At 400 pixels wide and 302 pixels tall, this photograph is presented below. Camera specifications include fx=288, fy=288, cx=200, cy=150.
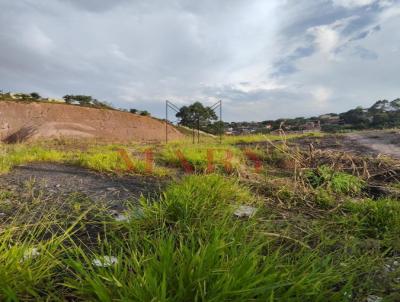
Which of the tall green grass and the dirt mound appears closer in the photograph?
the tall green grass

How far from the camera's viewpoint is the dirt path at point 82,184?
2615 mm

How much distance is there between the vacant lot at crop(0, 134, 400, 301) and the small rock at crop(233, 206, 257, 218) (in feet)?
0.06

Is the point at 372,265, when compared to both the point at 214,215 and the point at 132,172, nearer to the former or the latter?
the point at 214,215

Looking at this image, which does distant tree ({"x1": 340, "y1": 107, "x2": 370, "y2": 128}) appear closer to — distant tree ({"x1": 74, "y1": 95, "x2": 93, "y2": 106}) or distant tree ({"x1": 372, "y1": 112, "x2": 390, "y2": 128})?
distant tree ({"x1": 372, "y1": 112, "x2": 390, "y2": 128})

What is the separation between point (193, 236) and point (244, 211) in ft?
2.33

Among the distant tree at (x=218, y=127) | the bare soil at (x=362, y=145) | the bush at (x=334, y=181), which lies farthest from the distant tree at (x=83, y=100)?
the bush at (x=334, y=181)

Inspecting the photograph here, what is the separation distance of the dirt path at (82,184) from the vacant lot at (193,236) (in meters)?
0.01

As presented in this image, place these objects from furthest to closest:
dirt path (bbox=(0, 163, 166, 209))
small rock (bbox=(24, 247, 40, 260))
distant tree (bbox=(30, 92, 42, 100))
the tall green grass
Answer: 1. distant tree (bbox=(30, 92, 42, 100))
2. dirt path (bbox=(0, 163, 166, 209))
3. small rock (bbox=(24, 247, 40, 260))
4. the tall green grass

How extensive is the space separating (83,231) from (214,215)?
857 mm

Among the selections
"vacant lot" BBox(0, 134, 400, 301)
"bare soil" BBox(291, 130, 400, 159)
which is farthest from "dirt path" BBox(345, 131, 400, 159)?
"vacant lot" BBox(0, 134, 400, 301)

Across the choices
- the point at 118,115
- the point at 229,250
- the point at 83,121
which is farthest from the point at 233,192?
the point at 118,115

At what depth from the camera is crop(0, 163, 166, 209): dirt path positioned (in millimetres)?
2615

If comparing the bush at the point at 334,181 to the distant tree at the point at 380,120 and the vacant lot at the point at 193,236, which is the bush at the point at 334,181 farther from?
the distant tree at the point at 380,120

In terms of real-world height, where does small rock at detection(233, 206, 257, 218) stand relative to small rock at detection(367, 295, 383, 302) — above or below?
above
